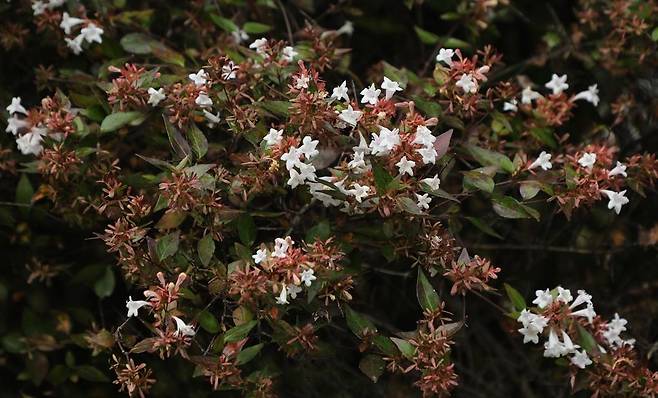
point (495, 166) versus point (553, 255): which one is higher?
point (495, 166)

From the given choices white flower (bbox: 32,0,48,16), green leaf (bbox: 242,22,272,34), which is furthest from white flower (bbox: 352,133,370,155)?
white flower (bbox: 32,0,48,16)

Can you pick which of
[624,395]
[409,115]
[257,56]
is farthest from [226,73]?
[624,395]

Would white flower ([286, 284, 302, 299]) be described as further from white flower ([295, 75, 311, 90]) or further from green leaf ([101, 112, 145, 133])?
green leaf ([101, 112, 145, 133])

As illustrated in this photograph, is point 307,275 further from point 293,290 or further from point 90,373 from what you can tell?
point 90,373

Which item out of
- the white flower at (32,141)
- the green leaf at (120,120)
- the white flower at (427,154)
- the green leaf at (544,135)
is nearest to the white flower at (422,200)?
the white flower at (427,154)

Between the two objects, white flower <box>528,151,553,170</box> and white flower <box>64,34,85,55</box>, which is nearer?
white flower <box>528,151,553,170</box>

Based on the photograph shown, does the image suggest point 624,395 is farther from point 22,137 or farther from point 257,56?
point 22,137
